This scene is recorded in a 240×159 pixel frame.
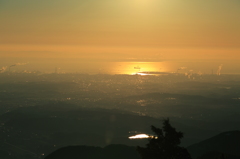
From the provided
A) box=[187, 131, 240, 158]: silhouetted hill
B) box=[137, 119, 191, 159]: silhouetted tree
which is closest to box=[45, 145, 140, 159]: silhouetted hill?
box=[187, 131, 240, 158]: silhouetted hill

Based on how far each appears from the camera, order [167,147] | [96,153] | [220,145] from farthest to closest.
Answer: [220,145]
[96,153]
[167,147]

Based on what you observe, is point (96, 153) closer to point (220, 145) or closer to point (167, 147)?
point (220, 145)

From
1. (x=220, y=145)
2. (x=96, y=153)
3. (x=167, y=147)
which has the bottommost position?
(x=220, y=145)

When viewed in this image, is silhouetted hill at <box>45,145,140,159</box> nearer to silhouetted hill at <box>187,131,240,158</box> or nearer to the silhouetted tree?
silhouetted hill at <box>187,131,240,158</box>

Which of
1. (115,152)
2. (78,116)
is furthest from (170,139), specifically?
(78,116)

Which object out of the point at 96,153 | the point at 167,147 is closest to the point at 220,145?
the point at 96,153

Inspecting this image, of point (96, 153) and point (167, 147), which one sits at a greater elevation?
point (167, 147)

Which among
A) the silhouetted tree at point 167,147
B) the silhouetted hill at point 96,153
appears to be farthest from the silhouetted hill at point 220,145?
the silhouetted tree at point 167,147
